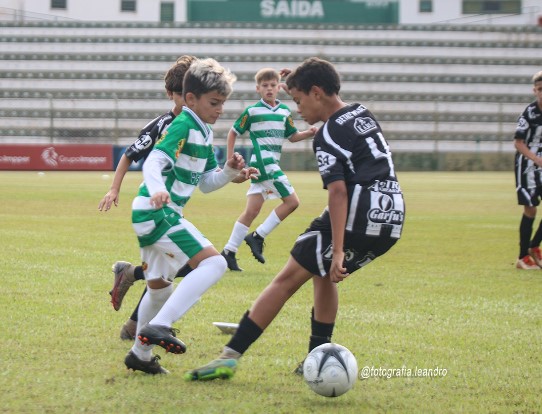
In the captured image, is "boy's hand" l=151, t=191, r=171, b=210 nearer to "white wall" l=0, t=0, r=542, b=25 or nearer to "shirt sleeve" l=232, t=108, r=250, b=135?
"shirt sleeve" l=232, t=108, r=250, b=135

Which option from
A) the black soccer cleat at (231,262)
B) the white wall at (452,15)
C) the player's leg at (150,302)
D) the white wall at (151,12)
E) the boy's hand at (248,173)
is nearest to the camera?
the player's leg at (150,302)

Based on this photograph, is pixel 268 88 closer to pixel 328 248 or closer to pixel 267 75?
pixel 267 75

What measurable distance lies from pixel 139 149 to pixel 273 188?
178 inches

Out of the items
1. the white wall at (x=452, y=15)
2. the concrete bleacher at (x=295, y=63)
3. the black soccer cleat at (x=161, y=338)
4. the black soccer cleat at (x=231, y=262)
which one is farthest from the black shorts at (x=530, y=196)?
the white wall at (x=452, y=15)

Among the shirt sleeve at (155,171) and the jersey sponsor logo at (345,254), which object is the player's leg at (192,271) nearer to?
the shirt sleeve at (155,171)

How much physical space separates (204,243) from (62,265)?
4586mm

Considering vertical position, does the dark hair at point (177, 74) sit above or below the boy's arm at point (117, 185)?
above

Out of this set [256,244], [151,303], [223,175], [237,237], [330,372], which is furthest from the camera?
[256,244]

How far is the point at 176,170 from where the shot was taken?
5.02 metres

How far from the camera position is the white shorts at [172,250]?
483 centimetres

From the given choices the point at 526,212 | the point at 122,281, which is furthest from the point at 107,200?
the point at 526,212

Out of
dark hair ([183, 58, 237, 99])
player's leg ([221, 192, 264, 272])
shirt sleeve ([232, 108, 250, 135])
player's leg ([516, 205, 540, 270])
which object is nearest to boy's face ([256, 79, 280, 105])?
shirt sleeve ([232, 108, 250, 135])

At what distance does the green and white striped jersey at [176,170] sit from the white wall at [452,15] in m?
54.2

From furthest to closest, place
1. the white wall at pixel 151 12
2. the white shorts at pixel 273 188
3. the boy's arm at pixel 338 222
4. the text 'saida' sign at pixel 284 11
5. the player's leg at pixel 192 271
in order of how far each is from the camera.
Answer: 1. the text 'saida' sign at pixel 284 11
2. the white wall at pixel 151 12
3. the white shorts at pixel 273 188
4. the player's leg at pixel 192 271
5. the boy's arm at pixel 338 222
